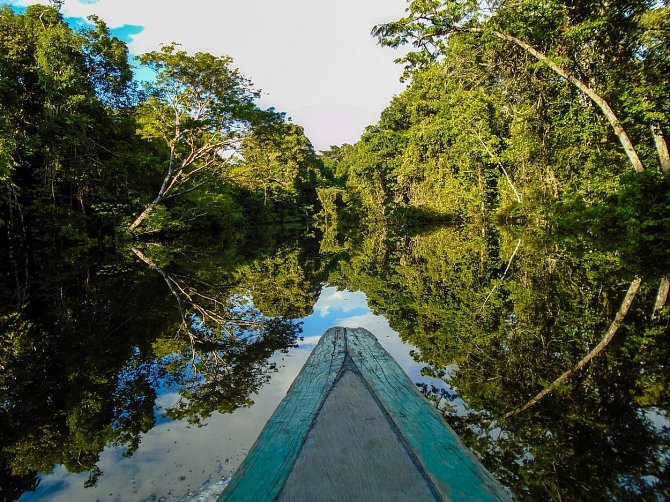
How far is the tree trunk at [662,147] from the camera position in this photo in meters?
7.63

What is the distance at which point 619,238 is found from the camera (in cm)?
855

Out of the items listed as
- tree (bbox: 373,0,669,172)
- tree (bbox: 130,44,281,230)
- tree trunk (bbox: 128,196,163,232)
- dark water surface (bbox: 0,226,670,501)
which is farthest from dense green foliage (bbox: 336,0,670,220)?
tree trunk (bbox: 128,196,163,232)

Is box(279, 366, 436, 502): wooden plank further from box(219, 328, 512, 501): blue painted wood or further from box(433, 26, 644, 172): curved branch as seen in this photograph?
box(433, 26, 644, 172): curved branch

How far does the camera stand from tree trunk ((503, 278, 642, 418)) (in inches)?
141

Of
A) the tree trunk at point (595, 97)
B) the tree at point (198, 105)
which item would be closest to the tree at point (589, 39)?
the tree trunk at point (595, 97)

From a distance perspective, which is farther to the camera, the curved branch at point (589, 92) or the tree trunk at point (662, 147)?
the curved branch at point (589, 92)

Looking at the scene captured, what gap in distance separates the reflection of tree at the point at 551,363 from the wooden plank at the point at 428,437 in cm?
170

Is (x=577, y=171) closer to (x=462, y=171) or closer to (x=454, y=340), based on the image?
(x=462, y=171)

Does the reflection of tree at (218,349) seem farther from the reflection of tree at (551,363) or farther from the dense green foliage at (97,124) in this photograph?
the dense green foliage at (97,124)

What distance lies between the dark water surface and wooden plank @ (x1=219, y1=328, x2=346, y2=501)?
5.49 feet

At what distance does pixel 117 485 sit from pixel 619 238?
10498mm

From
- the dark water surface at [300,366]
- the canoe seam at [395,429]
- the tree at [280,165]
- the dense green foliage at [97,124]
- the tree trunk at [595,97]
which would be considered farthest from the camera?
the tree at [280,165]

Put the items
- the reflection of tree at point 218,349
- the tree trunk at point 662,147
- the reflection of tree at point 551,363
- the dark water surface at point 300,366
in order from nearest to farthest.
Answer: the reflection of tree at point 551,363, the dark water surface at point 300,366, the reflection of tree at point 218,349, the tree trunk at point 662,147

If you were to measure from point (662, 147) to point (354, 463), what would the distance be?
1018 cm
